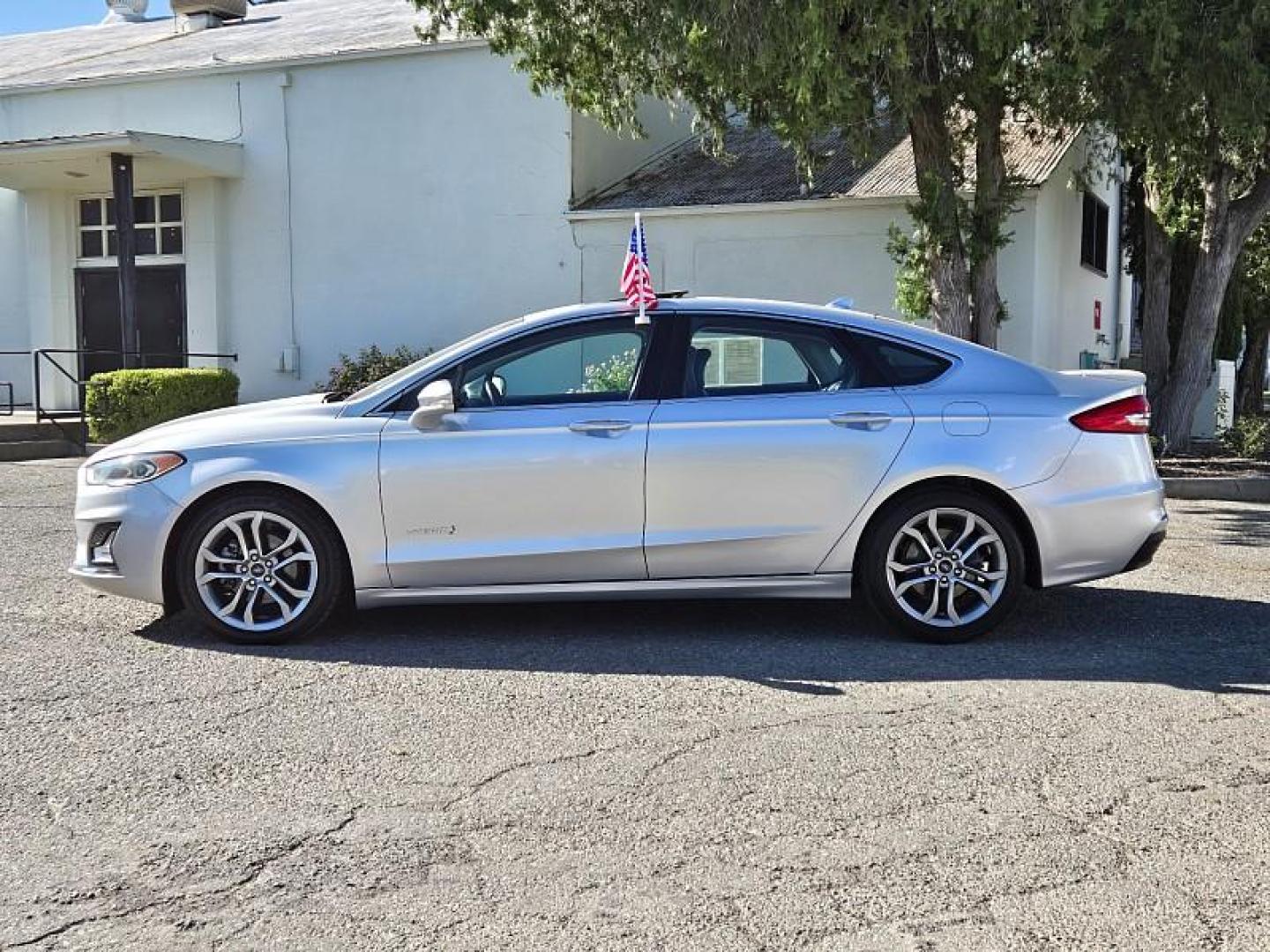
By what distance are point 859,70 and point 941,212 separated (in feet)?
6.32

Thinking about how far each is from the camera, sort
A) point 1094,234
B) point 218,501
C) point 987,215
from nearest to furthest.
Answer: point 218,501 → point 987,215 → point 1094,234

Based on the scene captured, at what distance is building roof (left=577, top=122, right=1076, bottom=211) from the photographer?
54.7ft

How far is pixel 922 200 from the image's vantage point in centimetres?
1323

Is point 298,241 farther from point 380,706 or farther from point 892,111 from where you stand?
point 380,706

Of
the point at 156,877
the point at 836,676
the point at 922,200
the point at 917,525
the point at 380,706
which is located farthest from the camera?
the point at 922,200

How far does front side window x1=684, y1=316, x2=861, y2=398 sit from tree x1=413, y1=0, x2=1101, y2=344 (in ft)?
15.6

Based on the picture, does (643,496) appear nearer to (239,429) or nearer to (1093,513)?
(239,429)

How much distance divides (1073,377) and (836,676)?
2.03 meters

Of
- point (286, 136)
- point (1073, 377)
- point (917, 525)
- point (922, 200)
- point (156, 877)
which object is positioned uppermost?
point (286, 136)

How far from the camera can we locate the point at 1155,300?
651 inches

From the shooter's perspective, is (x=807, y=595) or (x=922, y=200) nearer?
(x=807, y=595)

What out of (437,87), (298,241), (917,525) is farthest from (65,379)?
(917,525)

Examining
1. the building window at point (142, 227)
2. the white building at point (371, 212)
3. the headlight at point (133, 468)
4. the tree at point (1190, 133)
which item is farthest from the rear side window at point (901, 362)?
the building window at point (142, 227)

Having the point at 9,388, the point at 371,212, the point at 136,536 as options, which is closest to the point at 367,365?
the point at 371,212
